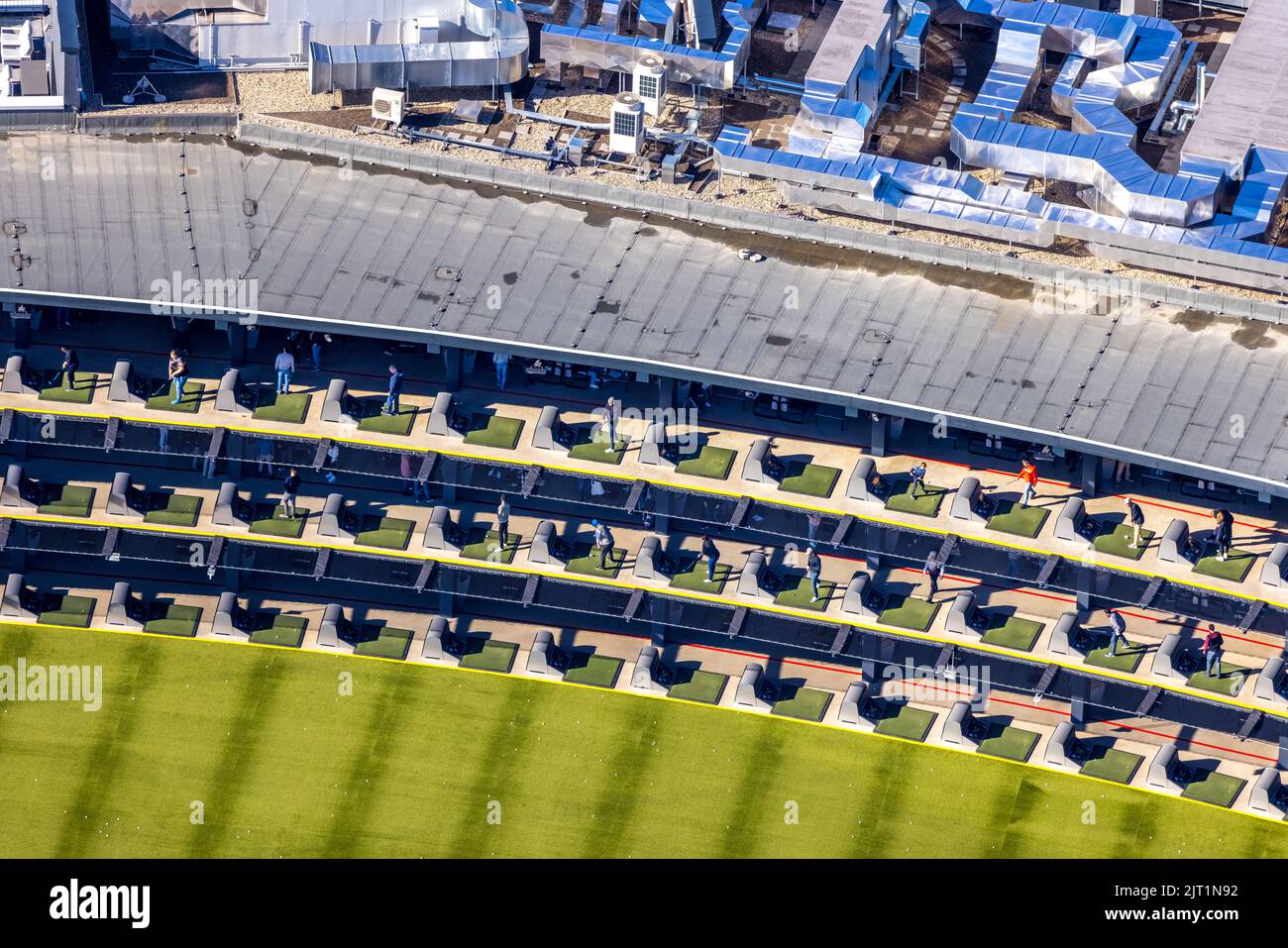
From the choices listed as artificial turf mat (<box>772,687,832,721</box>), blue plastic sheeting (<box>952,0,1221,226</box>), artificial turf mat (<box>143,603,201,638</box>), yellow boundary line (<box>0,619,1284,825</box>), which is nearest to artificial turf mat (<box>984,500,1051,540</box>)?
yellow boundary line (<box>0,619,1284,825</box>)

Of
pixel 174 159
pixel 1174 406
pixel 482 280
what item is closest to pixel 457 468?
pixel 482 280

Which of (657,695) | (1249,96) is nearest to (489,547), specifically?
(657,695)

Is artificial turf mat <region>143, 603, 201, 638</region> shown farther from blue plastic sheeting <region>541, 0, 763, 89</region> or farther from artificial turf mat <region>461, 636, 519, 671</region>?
blue plastic sheeting <region>541, 0, 763, 89</region>

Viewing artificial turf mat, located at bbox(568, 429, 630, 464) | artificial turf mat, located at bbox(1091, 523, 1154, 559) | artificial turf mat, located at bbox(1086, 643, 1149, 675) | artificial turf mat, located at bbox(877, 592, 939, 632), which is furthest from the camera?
artificial turf mat, located at bbox(568, 429, 630, 464)

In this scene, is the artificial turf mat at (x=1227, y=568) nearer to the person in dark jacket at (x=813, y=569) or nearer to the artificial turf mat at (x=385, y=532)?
the person in dark jacket at (x=813, y=569)

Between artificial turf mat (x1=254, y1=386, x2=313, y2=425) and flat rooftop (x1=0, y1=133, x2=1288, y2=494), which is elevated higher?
flat rooftop (x1=0, y1=133, x2=1288, y2=494)

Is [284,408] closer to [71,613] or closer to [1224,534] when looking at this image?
[71,613]
